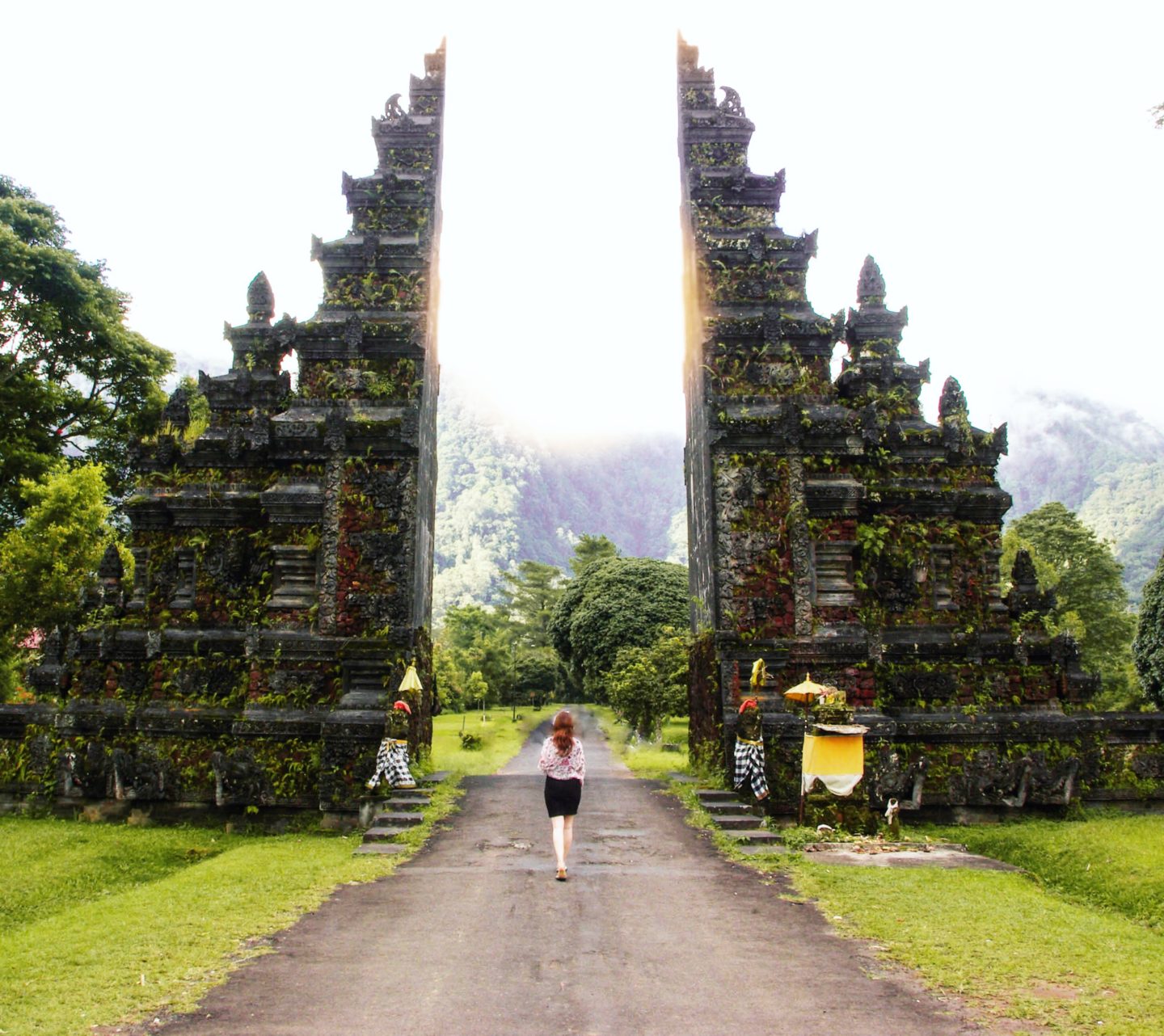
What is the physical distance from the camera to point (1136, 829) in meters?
11.4

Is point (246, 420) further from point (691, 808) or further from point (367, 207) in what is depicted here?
point (691, 808)

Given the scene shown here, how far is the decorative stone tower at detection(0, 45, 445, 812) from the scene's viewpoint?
12625mm

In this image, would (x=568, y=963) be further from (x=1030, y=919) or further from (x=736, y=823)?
(x=736, y=823)

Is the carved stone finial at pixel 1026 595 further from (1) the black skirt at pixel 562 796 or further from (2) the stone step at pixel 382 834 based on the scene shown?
(2) the stone step at pixel 382 834

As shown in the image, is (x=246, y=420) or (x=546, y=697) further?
(x=546, y=697)

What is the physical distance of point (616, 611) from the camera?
1517 inches

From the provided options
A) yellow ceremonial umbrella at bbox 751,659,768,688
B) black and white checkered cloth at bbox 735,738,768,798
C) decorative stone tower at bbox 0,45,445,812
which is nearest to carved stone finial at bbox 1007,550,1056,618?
yellow ceremonial umbrella at bbox 751,659,768,688

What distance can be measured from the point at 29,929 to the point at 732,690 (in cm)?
877

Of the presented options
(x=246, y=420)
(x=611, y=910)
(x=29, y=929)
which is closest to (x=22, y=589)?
(x=246, y=420)

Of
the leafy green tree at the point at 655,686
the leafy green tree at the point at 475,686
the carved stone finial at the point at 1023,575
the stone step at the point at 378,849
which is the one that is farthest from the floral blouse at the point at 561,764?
the leafy green tree at the point at 475,686

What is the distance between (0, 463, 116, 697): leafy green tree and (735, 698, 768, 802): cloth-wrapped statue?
1687 cm

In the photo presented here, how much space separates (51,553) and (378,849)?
16.4 metres

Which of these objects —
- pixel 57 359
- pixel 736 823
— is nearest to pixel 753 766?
pixel 736 823

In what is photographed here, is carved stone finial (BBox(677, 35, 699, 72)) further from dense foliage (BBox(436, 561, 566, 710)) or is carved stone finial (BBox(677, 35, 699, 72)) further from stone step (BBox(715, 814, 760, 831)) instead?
dense foliage (BBox(436, 561, 566, 710))
